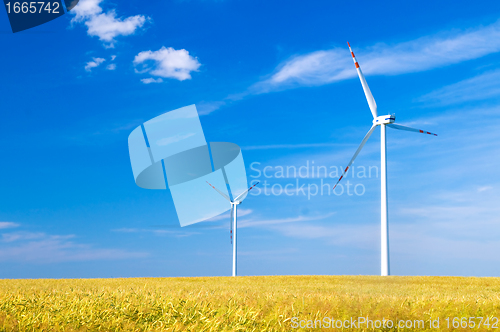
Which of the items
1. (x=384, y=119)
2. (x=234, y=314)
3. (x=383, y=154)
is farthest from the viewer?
(x=384, y=119)

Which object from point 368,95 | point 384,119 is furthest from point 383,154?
point 368,95

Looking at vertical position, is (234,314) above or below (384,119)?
below

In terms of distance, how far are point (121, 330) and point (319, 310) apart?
6.57m

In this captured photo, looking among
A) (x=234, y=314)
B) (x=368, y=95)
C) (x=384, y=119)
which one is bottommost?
(x=234, y=314)

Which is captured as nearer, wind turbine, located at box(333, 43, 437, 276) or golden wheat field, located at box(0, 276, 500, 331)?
golden wheat field, located at box(0, 276, 500, 331)

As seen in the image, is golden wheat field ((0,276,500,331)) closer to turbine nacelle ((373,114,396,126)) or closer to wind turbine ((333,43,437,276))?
wind turbine ((333,43,437,276))

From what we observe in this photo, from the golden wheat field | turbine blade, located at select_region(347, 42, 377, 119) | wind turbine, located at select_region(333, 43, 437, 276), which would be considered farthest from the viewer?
turbine blade, located at select_region(347, 42, 377, 119)

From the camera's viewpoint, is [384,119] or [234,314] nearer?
[234,314]

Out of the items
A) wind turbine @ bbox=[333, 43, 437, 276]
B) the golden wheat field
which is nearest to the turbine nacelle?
wind turbine @ bbox=[333, 43, 437, 276]

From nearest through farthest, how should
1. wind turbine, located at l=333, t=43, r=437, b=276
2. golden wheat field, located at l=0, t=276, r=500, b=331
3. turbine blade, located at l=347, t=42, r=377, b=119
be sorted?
golden wheat field, located at l=0, t=276, r=500, b=331 → wind turbine, located at l=333, t=43, r=437, b=276 → turbine blade, located at l=347, t=42, r=377, b=119

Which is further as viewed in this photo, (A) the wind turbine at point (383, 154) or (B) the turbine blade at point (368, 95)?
(B) the turbine blade at point (368, 95)

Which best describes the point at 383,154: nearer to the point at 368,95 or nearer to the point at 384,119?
the point at 384,119

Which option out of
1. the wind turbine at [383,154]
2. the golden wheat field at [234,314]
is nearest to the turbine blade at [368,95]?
the wind turbine at [383,154]

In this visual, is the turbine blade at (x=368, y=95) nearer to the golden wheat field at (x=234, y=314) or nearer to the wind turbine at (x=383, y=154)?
the wind turbine at (x=383, y=154)
